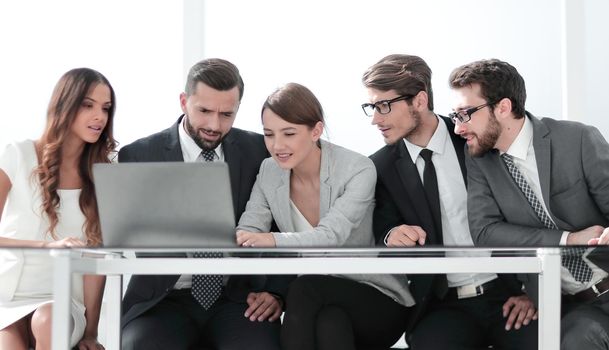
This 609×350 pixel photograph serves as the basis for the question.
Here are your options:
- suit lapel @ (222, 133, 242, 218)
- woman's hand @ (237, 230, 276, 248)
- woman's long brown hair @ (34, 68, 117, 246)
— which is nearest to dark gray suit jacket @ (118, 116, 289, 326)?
suit lapel @ (222, 133, 242, 218)

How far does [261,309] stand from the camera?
278 centimetres

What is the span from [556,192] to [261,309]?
1.03m

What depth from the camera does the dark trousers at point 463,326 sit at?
2676 mm

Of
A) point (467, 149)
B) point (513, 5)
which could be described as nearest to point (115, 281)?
point (467, 149)

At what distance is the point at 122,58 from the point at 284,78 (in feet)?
2.58

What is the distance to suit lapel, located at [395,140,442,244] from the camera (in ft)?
9.84

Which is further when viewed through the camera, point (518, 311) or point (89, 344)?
point (89, 344)

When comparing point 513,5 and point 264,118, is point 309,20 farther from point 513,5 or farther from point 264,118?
point 264,118

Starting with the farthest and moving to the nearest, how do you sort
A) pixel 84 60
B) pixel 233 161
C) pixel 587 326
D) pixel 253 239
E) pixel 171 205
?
1. pixel 84 60
2. pixel 233 161
3. pixel 253 239
4. pixel 587 326
5. pixel 171 205

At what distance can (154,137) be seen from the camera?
3.19m

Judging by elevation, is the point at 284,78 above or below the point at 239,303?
above

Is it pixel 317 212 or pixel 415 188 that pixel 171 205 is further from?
pixel 415 188

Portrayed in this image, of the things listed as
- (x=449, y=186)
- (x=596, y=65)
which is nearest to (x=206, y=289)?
(x=449, y=186)

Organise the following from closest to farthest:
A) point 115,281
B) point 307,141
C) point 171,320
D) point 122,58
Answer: point 115,281 < point 171,320 < point 307,141 < point 122,58
